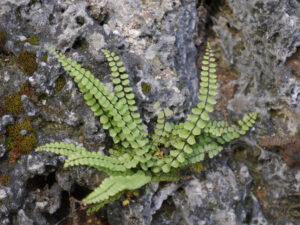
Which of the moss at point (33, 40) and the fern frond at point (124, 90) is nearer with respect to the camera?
the fern frond at point (124, 90)

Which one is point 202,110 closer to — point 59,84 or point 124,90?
point 124,90

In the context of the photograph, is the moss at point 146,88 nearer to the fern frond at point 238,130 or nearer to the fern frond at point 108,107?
the fern frond at point 108,107

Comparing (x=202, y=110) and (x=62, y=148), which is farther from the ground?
(x=202, y=110)

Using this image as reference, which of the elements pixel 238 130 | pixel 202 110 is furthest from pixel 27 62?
pixel 238 130

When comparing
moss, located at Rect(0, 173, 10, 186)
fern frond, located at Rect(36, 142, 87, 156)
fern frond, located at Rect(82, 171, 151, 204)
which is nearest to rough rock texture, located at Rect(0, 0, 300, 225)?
moss, located at Rect(0, 173, 10, 186)

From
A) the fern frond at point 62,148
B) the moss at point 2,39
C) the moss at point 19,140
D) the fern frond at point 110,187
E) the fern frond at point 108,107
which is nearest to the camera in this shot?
the fern frond at point 110,187

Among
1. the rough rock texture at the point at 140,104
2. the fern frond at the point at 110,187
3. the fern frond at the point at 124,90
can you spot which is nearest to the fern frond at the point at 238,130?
the rough rock texture at the point at 140,104

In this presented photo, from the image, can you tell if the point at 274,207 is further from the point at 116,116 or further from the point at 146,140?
the point at 116,116

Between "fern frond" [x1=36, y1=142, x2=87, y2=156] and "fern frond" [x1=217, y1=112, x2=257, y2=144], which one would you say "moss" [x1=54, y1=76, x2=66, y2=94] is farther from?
"fern frond" [x1=217, y1=112, x2=257, y2=144]
